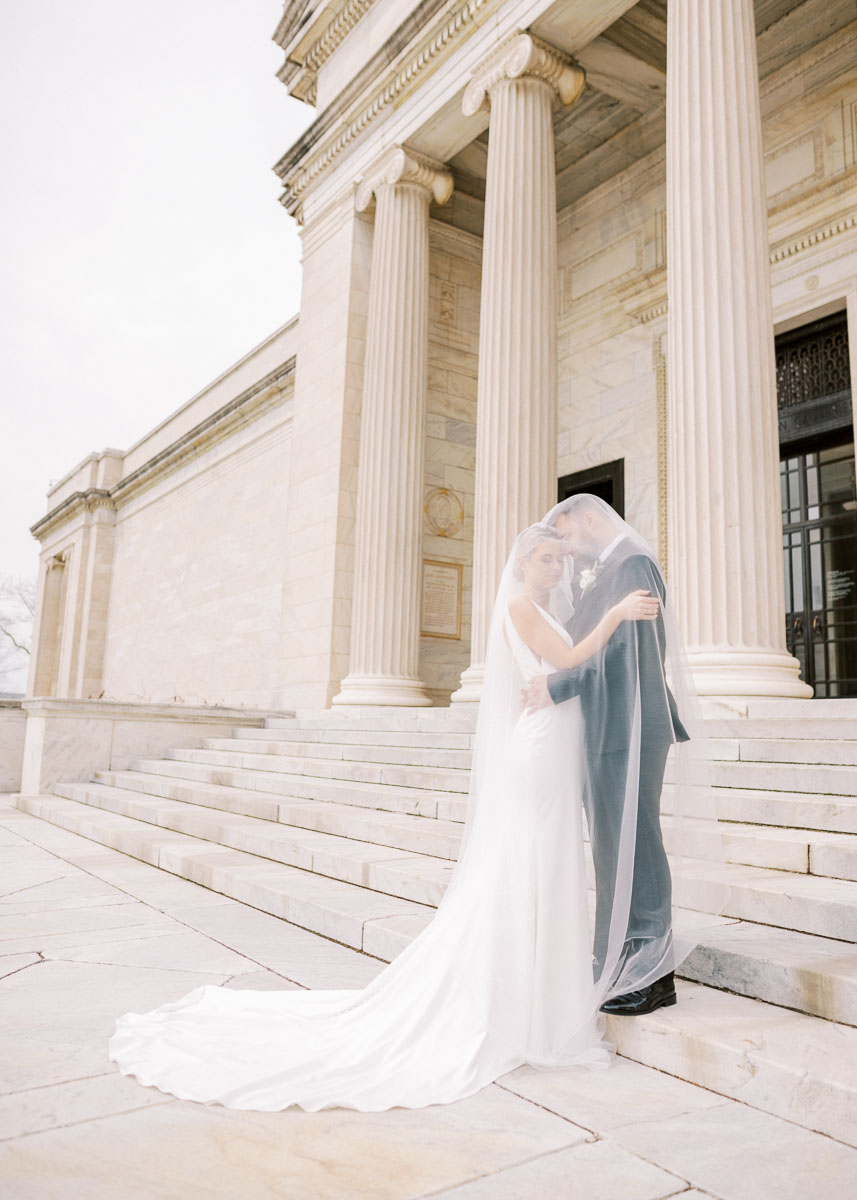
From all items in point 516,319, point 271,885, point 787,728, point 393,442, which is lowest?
point 271,885

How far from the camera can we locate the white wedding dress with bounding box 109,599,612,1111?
2.71 metres

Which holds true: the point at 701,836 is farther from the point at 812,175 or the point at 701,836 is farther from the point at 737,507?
the point at 812,175

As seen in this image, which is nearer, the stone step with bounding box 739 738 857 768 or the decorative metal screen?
the stone step with bounding box 739 738 857 768

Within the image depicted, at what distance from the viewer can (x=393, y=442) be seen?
12.6 meters

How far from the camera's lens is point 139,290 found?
11738cm

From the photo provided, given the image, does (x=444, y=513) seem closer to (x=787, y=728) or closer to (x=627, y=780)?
(x=787, y=728)

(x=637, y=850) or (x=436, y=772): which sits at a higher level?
(x=436, y=772)

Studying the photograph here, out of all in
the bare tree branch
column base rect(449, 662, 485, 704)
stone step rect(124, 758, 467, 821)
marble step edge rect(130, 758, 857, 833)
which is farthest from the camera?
the bare tree branch

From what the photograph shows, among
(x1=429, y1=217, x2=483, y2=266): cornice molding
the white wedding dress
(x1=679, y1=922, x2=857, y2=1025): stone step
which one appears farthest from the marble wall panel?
the white wedding dress

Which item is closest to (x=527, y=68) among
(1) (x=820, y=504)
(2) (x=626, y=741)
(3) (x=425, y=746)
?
(1) (x=820, y=504)

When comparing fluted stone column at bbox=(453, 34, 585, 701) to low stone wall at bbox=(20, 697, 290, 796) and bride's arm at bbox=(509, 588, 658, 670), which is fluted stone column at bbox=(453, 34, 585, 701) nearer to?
low stone wall at bbox=(20, 697, 290, 796)

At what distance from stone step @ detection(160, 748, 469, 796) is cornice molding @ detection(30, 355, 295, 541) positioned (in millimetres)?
9488

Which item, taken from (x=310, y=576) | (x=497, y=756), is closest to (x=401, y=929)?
(x=497, y=756)

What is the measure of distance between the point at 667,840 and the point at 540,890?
1.00 metres
